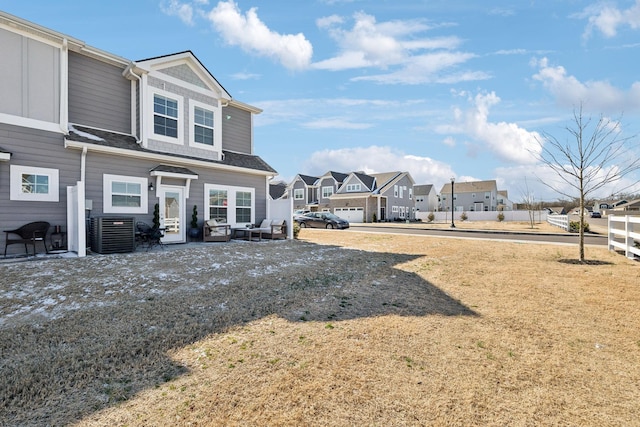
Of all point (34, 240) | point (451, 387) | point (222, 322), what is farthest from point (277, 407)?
point (34, 240)

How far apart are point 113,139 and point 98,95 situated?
5.61ft

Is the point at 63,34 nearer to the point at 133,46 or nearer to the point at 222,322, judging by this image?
the point at 133,46

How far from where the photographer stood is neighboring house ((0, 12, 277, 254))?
8.76 meters

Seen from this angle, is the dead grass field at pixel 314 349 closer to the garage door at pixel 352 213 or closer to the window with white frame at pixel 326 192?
the garage door at pixel 352 213

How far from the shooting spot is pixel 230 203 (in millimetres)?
13938

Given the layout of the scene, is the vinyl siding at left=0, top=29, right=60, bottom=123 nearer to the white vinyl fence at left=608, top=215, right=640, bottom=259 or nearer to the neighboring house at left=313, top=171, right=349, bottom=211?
the white vinyl fence at left=608, top=215, right=640, bottom=259

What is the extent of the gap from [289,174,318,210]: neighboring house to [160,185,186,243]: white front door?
32424mm

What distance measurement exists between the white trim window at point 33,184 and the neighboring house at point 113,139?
0.02 metres

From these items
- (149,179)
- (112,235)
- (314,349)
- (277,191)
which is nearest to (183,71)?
(149,179)

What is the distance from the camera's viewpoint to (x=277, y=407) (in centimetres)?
259

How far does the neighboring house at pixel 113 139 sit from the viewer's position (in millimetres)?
8758

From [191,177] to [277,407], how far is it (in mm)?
10813

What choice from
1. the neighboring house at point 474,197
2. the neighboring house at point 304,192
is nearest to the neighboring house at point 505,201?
the neighboring house at point 474,197

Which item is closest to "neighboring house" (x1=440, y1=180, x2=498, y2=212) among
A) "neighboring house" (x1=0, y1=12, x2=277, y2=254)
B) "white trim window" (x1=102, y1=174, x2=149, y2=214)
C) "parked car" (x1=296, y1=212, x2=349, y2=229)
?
"parked car" (x1=296, y1=212, x2=349, y2=229)
